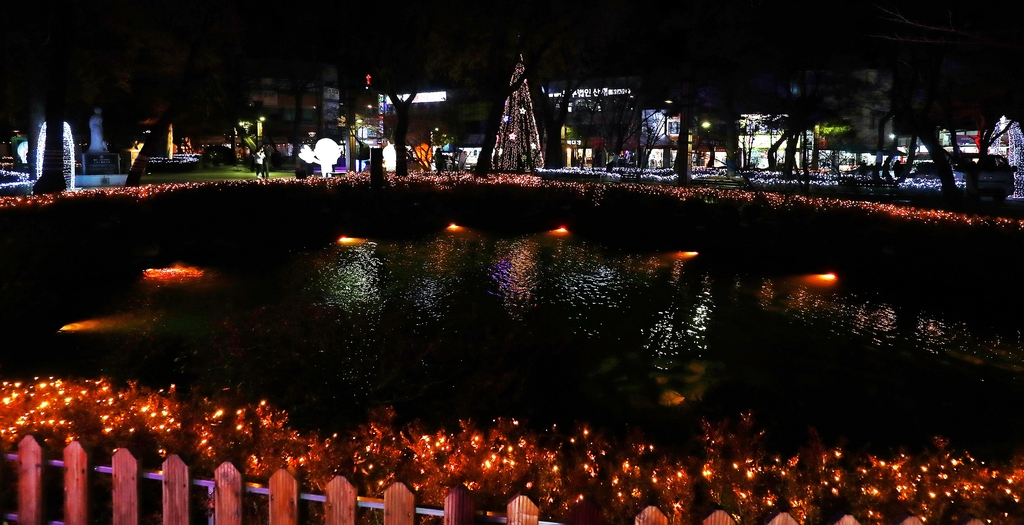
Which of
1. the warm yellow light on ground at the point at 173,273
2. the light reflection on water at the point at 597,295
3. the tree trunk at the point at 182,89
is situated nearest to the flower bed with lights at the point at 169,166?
the tree trunk at the point at 182,89

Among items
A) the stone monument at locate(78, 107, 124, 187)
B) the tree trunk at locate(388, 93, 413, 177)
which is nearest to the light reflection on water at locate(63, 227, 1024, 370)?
the tree trunk at locate(388, 93, 413, 177)

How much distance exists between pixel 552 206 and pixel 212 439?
53.9 ft

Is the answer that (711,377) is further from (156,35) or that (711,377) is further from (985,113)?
(985,113)

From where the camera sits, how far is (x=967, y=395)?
322 inches

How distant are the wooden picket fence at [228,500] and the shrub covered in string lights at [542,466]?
55cm

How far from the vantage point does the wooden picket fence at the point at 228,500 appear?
3.07m

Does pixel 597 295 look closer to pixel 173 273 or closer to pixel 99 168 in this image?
pixel 173 273

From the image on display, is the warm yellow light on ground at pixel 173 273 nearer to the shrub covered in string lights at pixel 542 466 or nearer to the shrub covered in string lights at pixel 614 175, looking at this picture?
the shrub covered in string lights at pixel 542 466

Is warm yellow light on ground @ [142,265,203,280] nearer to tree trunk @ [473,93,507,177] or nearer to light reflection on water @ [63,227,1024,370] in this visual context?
light reflection on water @ [63,227,1024,370]

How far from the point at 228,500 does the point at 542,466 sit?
1954 millimetres

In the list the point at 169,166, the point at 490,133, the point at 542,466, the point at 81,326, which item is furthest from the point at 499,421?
the point at 169,166

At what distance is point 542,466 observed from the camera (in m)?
4.73

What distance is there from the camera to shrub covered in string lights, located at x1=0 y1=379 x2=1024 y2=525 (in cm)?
432

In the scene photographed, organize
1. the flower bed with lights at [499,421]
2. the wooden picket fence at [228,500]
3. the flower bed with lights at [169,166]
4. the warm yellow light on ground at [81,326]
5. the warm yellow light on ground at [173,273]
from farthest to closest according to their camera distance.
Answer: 1. the flower bed with lights at [169,166]
2. the warm yellow light on ground at [173,273]
3. the warm yellow light on ground at [81,326]
4. the flower bed with lights at [499,421]
5. the wooden picket fence at [228,500]
